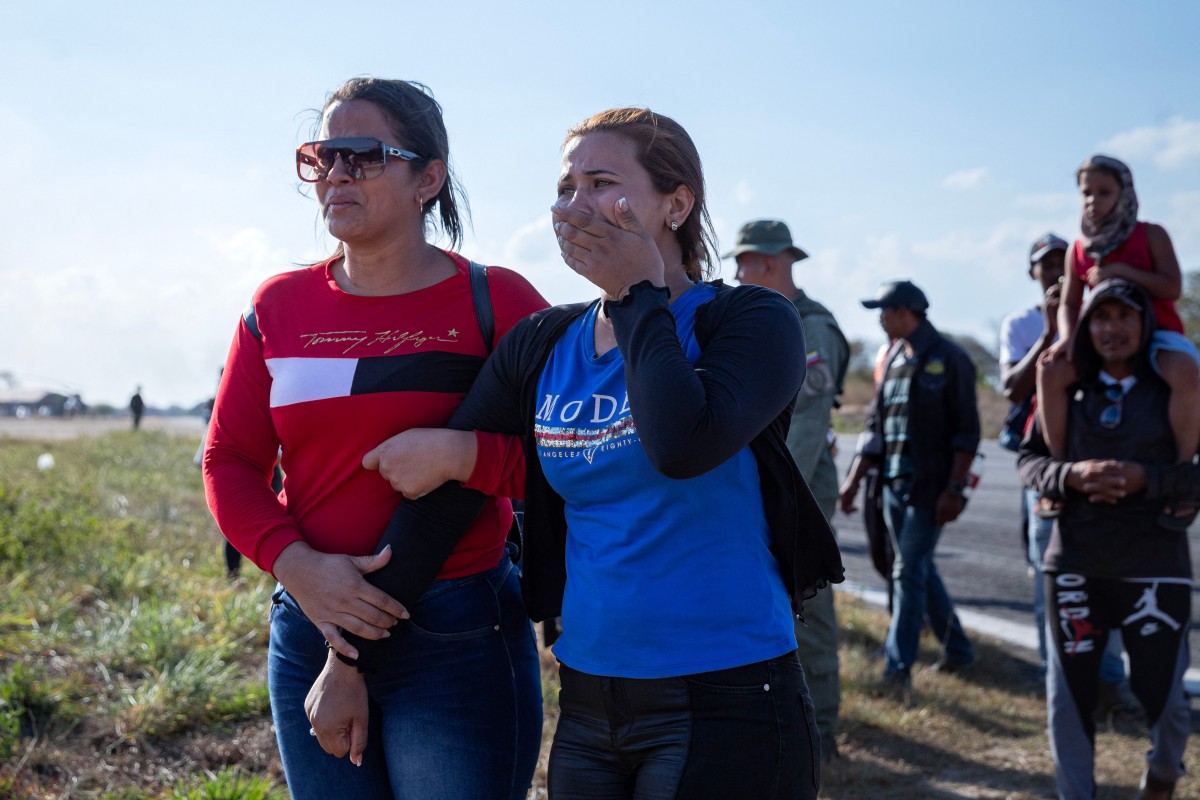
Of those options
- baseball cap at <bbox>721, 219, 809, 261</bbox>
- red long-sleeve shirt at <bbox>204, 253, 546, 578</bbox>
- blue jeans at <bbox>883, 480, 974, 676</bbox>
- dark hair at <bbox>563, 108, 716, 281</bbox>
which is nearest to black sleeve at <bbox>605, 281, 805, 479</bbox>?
dark hair at <bbox>563, 108, 716, 281</bbox>

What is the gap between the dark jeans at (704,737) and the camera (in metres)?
1.97

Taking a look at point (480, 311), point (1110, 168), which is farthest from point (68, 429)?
point (480, 311)

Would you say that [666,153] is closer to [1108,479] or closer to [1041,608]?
[1108,479]

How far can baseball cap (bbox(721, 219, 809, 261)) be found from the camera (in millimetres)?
5285

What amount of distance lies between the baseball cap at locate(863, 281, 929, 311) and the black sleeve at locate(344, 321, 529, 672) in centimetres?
462

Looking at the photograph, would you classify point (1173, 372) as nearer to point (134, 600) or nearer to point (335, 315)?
point (335, 315)

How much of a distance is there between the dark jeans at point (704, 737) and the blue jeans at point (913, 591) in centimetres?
432

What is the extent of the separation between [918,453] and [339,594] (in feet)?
15.7

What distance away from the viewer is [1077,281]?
5.35 metres

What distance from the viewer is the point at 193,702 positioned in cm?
471

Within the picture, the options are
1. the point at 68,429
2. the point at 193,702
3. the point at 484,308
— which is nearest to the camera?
the point at 484,308

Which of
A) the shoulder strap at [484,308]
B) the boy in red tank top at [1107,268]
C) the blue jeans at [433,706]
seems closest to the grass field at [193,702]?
the boy in red tank top at [1107,268]

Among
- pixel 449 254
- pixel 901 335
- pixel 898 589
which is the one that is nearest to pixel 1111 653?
pixel 898 589

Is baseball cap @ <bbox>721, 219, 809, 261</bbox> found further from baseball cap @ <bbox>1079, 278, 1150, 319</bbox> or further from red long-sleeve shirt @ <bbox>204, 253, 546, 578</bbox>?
red long-sleeve shirt @ <bbox>204, 253, 546, 578</bbox>
